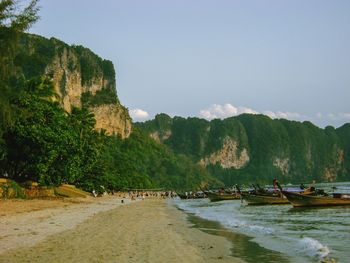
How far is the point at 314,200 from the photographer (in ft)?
104

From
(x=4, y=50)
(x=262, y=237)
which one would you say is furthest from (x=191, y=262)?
(x=4, y=50)

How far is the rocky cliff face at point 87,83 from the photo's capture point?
119812 mm

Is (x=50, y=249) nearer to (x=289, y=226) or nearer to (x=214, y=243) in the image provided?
(x=214, y=243)

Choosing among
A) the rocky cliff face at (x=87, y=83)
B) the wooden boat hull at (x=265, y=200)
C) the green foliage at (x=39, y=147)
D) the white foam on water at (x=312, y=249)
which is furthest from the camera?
the rocky cliff face at (x=87, y=83)

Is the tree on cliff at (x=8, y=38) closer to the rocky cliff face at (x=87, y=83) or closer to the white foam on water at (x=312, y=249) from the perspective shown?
the white foam on water at (x=312, y=249)

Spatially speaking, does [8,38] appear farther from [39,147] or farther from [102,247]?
[39,147]

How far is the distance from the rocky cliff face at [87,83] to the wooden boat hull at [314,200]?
87.1 m

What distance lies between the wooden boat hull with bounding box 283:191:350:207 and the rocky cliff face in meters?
87.1

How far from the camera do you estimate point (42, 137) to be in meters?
31.5

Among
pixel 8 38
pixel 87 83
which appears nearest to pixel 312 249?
pixel 8 38

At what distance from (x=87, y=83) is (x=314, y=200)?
386 feet

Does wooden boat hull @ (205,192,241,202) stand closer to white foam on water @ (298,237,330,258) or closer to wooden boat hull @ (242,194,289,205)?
wooden boat hull @ (242,194,289,205)

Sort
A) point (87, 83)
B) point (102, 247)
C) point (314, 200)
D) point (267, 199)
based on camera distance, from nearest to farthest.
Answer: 1. point (102, 247)
2. point (314, 200)
3. point (267, 199)
4. point (87, 83)

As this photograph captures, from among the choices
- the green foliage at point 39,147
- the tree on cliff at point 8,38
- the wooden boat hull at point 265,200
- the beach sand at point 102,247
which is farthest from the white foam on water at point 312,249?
the wooden boat hull at point 265,200
